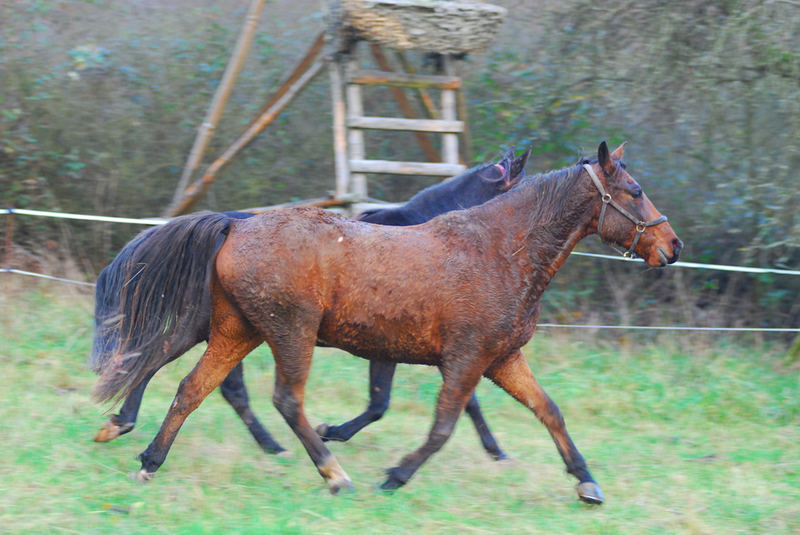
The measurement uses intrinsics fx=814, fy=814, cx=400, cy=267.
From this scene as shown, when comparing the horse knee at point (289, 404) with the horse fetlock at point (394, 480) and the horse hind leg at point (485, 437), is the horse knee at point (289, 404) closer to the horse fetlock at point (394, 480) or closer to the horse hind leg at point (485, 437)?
the horse fetlock at point (394, 480)

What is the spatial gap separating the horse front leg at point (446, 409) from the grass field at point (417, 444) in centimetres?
19

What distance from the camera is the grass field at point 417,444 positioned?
408cm

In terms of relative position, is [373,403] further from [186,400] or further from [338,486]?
[186,400]

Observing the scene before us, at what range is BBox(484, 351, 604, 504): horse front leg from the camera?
4.47m

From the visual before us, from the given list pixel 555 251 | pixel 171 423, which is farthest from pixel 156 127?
pixel 555 251

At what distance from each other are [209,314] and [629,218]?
249cm

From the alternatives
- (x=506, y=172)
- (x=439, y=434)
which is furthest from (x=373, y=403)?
(x=506, y=172)

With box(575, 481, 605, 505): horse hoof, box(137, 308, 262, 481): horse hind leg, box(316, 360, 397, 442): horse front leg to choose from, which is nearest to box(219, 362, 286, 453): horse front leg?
box(316, 360, 397, 442): horse front leg

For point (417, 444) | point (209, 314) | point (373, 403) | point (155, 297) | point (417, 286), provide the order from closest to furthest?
point (417, 286)
point (155, 297)
point (209, 314)
point (373, 403)
point (417, 444)

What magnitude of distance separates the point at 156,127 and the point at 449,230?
20.2ft

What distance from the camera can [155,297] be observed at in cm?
467

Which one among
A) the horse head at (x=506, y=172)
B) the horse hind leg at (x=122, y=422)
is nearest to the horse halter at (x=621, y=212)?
the horse head at (x=506, y=172)

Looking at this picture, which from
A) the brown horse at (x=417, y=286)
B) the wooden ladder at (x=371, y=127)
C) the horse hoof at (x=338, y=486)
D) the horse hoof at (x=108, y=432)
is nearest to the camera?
the brown horse at (x=417, y=286)

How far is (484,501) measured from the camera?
443cm
